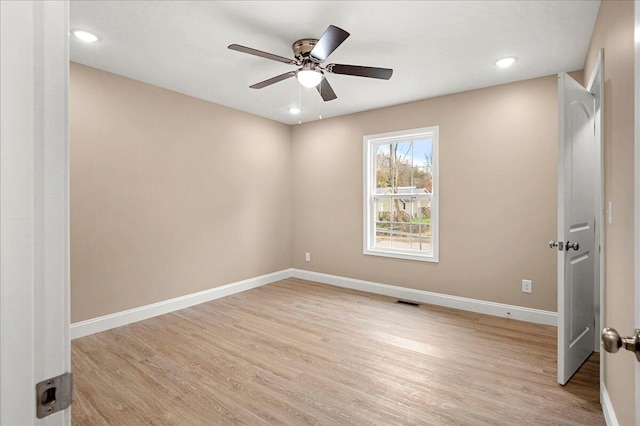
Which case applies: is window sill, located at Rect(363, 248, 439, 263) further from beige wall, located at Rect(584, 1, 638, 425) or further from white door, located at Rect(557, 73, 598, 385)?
beige wall, located at Rect(584, 1, 638, 425)

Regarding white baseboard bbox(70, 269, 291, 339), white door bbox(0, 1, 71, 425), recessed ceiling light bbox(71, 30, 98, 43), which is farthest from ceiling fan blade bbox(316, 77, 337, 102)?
white baseboard bbox(70, 269, 291, 339)

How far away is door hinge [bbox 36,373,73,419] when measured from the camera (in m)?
0.59

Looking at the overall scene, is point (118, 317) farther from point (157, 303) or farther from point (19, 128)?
point (19, 128)

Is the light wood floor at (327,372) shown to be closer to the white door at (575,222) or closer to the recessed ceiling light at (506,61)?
the white door at (575,222)

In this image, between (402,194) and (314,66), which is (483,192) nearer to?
(402,194)

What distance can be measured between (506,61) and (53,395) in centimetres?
383

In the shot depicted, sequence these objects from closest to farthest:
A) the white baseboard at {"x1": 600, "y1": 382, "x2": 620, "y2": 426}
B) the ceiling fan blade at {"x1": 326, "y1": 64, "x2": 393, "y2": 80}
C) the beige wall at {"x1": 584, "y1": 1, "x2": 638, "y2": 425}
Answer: the beige wall at {"x1": 584, "y1": 1, "x2": 638, "y2": 425}
the white baseboard at {"x1": 600, "y1": 382, "x2": 620, "y2": 426}
the ceiling fan blade at {"x1": 326, "y1": 64, "x2": 393, "y2": 80}

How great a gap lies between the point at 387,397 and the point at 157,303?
286 cm

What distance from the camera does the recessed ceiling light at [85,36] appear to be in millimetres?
2572

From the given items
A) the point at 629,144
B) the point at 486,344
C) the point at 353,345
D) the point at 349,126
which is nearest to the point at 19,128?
the point at 629,144

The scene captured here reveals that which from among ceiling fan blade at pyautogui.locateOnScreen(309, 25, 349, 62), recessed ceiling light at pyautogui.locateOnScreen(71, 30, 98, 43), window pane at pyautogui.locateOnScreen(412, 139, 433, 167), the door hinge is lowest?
the door hinge

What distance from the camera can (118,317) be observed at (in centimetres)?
347

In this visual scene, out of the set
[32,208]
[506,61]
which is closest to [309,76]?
[506,61]

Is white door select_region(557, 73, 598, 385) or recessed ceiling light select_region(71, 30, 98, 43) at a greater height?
recessed ceiling light select_region(71, 30, 98, 43)
